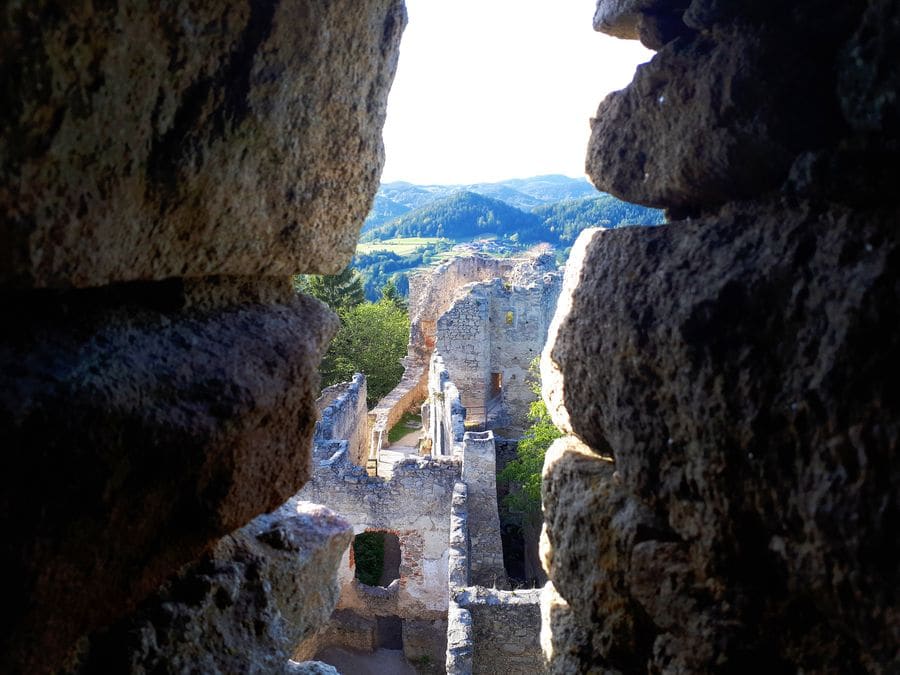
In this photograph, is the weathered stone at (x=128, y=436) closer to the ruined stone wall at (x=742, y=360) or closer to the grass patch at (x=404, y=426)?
the ruined stone wall at (x=742, y=360)

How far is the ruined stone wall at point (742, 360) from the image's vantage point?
1.42 meters

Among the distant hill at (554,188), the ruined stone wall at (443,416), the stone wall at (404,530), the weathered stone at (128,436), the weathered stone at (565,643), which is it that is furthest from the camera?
the distant hill at (554,188)

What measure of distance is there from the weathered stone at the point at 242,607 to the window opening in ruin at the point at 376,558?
11.0 m

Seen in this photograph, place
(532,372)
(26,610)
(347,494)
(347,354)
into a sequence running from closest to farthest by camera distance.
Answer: (26,610)
(347,494)
(532,372)
(347,354)

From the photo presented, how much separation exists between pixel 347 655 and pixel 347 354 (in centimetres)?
1371

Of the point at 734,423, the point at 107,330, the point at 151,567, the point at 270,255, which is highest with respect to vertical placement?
the point at 270,255

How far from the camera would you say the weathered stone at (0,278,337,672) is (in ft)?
4.54

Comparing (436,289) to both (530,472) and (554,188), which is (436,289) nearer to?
(530,472)

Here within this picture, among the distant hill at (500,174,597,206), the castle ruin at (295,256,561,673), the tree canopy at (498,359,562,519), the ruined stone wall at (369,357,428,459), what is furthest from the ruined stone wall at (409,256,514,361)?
the distant hill at (500,174,597,206)

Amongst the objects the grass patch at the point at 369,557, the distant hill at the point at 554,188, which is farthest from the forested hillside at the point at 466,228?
the grass patch at the point at 369,557

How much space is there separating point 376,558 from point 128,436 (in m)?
13.1

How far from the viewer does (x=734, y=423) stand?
166cm

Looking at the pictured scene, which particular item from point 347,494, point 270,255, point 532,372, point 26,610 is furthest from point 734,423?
point 532,372

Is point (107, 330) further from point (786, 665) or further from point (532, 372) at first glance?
point (532, 372)
